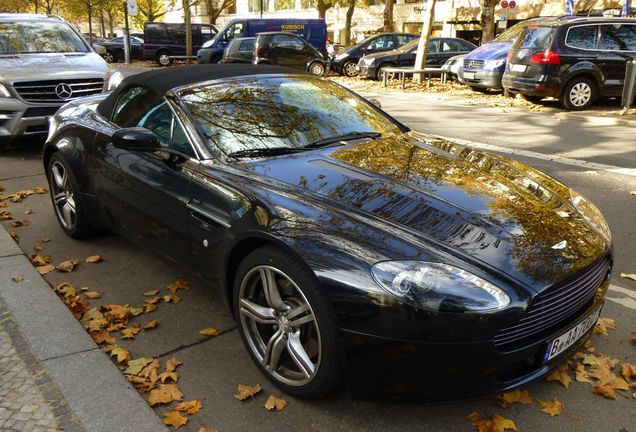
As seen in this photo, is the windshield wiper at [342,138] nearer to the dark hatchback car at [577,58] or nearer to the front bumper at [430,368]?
the front bumper at [430,368]

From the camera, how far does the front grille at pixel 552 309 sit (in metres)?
2.23

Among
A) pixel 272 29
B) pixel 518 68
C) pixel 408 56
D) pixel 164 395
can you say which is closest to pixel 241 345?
pixel 164 395

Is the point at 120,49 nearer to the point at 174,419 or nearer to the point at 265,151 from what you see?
the point at 265,151

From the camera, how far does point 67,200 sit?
473 cm

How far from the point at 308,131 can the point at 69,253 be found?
2.33 meters

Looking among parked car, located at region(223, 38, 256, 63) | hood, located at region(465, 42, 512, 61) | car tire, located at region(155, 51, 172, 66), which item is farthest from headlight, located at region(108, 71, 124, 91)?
car tire, located at region(155, 51, 172, 66)

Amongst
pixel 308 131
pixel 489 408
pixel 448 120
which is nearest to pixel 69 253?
pixel 308 131

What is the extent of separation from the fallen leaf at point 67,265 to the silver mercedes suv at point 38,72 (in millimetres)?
4290

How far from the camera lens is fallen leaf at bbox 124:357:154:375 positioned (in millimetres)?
2951

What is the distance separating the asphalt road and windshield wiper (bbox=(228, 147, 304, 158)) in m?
0.80

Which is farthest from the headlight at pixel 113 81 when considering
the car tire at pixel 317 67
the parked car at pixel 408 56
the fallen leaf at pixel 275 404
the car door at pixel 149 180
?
the car tire at pixel 317 67

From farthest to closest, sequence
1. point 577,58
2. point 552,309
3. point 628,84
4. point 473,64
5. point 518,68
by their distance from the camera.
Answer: point 473,64 < point 518,68 < point 577,58 < point 628,84 < point 552,309

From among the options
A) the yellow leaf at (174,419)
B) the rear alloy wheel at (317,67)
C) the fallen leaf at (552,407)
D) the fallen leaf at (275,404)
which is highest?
the rear alloy wheel at (317,67)

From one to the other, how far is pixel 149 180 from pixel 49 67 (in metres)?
5.66
